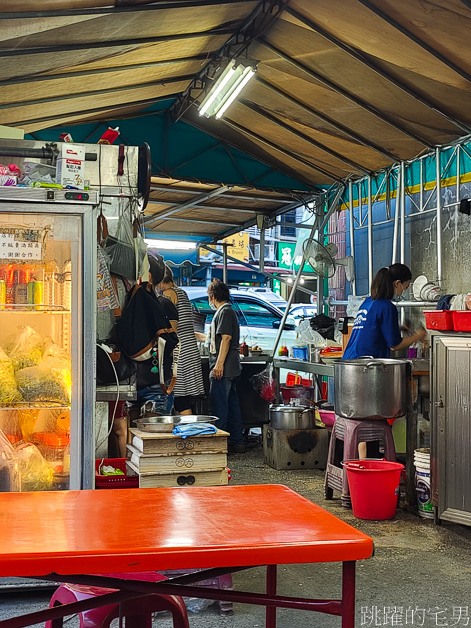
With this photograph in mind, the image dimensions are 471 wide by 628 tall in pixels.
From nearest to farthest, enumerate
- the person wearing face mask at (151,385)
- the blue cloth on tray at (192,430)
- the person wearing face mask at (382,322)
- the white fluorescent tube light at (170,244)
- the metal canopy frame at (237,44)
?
1. the blue cloth on tray at (192,430)
2. the person wearing face mask at (151,385)
3. the metal canopy frame at (237,44)
4. the person wearing face mask at (382,322)
5. the white fluorescent tube light at (170,244)

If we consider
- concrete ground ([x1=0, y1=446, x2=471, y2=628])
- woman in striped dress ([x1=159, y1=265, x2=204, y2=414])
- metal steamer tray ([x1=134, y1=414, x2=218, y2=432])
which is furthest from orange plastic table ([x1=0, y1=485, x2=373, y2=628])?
woman in striped dress ([x1=159, y1=265, x2=204, y2=414])

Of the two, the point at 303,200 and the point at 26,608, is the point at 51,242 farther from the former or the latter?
the point at 303,200

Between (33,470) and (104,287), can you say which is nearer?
(33,470)

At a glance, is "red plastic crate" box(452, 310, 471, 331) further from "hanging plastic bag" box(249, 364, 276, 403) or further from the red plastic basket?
"hanging plastic bag" box(249, 364, 276, 403)

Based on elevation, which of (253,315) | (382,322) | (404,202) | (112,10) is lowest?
(382,322)

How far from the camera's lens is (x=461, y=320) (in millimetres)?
5176

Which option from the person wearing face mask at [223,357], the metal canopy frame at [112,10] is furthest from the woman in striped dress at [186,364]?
the metal canopy frame at [112,10]

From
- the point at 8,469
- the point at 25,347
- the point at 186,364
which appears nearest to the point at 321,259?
the point at 186,364

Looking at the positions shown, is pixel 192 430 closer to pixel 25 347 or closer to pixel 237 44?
pixel 25 347

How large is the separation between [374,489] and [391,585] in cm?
143

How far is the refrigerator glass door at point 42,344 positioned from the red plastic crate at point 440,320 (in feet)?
9.02

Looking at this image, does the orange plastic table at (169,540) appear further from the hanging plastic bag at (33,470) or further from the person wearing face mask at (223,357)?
the person wearing face mask at (223,357)

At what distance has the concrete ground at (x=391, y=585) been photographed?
3.64m

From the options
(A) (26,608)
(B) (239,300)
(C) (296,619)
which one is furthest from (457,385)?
(B) (239,300)
